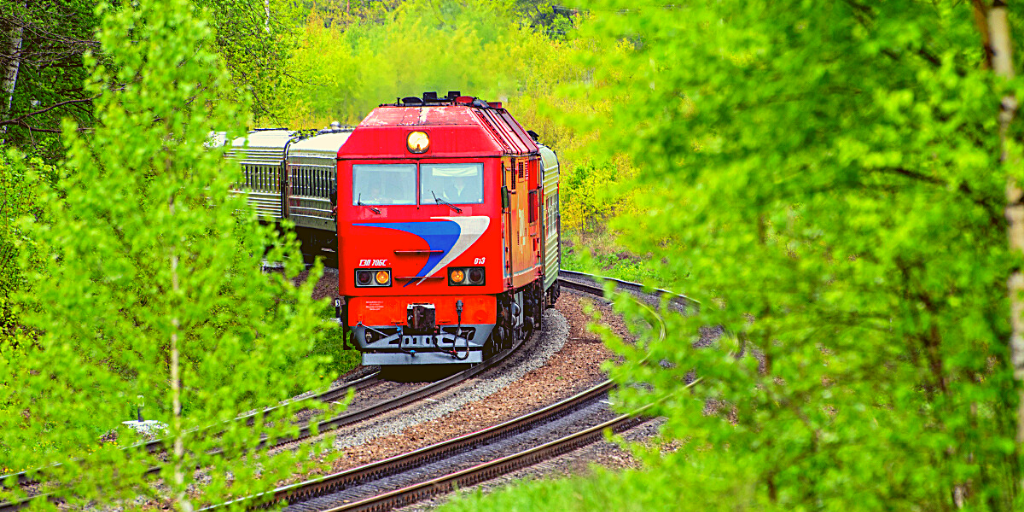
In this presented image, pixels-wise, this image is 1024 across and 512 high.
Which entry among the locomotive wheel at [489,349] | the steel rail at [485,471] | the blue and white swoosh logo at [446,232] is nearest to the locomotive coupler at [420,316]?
the blue and white swoosh logo at [446,232]

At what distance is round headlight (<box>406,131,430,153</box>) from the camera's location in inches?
572

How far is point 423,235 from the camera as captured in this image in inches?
569

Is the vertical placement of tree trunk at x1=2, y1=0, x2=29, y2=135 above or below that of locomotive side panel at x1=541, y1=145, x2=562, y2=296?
above

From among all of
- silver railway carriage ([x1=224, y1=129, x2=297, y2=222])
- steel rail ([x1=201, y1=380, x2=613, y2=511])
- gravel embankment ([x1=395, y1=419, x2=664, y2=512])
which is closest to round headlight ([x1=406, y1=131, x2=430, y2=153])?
steel rail ([x1=201, y1=380, x2=613, y2=511])

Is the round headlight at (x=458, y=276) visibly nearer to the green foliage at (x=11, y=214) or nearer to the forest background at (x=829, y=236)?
the green foliage at (x=11, y=214)

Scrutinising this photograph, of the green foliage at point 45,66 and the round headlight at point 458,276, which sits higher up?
the green foliage at point 45,66

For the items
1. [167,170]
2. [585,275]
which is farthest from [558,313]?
[167,170]

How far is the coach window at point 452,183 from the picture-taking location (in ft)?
47.7

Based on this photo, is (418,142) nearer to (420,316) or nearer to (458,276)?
(458,276)

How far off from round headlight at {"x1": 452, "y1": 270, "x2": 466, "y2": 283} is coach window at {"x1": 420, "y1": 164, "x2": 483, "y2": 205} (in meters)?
1.04

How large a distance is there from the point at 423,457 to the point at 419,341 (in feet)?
11.2

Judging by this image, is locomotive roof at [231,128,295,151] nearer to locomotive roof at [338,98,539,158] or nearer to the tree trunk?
the tree trunk

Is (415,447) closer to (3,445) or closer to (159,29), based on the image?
(3,445)

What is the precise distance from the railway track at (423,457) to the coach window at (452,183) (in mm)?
2909
